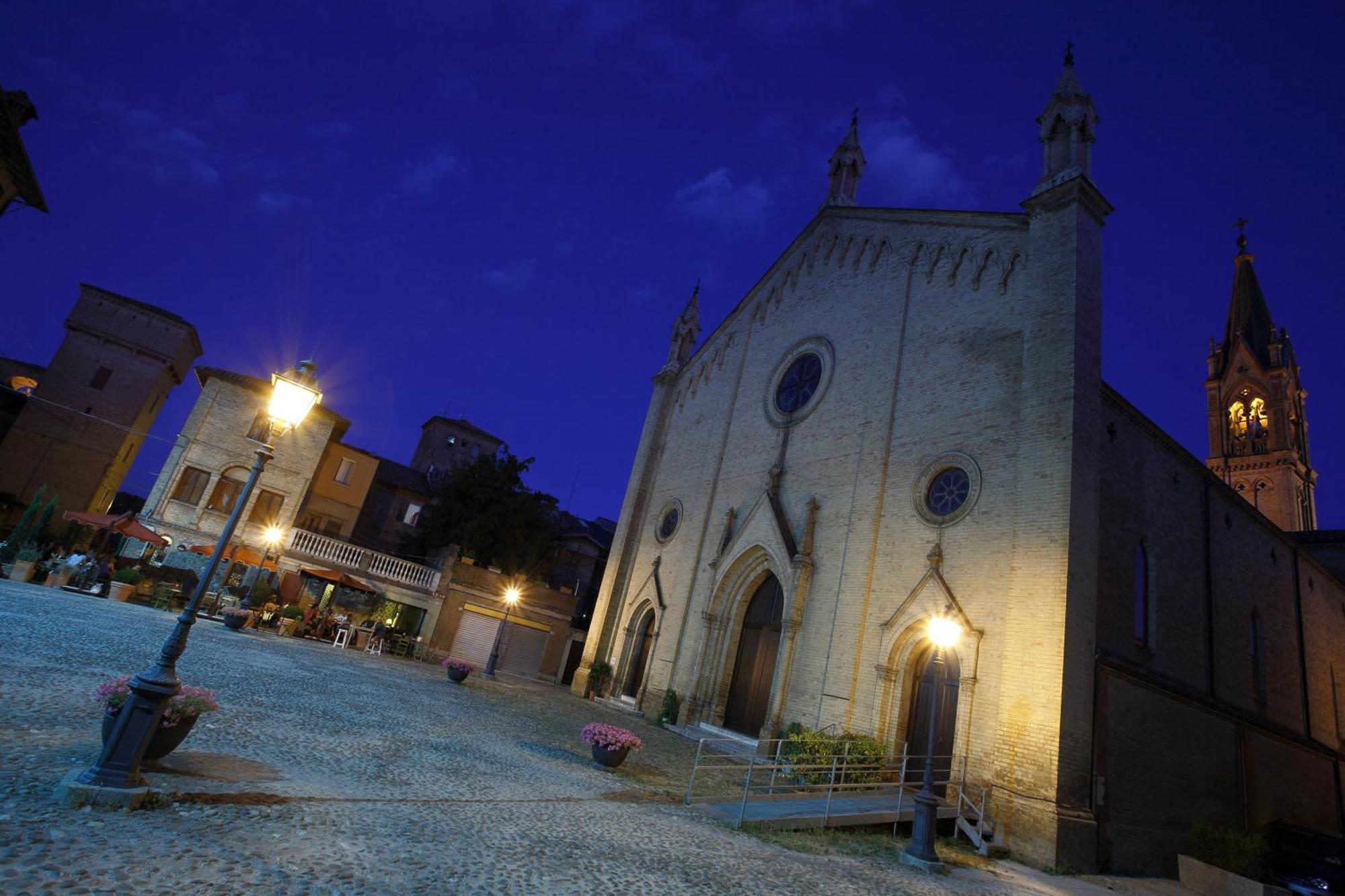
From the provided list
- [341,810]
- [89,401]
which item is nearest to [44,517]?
[89,401]

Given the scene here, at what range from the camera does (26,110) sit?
19.0 meters

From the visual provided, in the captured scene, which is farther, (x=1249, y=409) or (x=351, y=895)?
(x=1249, y=409)

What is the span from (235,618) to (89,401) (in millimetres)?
23083

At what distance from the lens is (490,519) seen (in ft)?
107

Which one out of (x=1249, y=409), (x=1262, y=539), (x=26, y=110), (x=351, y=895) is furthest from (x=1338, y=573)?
(x=26, y=110)

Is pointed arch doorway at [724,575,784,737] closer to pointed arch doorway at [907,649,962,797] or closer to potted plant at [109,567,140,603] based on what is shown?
pointed arch doorway at [907,649,962,797]

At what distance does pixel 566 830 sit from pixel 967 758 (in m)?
8.41

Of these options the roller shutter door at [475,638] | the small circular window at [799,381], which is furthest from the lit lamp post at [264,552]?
the small circular window at [799,381]

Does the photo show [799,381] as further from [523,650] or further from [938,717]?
[523,650]

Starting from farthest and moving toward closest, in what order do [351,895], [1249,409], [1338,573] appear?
[1249,409]
[1338,573]
[351,895]

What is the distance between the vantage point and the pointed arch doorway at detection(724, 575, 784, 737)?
680 inches

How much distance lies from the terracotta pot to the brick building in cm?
3168

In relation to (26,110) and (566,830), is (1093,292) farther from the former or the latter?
(26,110)

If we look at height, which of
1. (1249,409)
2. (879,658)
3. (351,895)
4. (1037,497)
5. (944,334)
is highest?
(1249,409)
